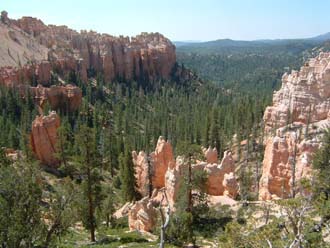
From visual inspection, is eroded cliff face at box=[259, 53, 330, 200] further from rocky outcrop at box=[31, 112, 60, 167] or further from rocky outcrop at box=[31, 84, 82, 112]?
rocky outcrop at box=[31, 84, 82, 112]

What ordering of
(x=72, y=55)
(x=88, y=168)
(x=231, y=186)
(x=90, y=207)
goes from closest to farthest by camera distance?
(x=88, y=168) < (x=90, y=207) < (x=231, y=186) < (x=72, y=55)

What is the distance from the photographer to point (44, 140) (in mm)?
66562

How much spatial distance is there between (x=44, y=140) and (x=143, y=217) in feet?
114

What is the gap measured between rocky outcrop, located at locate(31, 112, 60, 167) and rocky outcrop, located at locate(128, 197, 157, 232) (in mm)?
31222

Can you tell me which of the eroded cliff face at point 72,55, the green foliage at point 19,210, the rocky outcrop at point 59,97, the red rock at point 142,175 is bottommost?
the red rock at point 142,175

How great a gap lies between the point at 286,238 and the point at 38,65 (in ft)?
411

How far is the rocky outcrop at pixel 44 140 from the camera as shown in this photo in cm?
6619

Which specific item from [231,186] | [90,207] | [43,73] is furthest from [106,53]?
[90,207]

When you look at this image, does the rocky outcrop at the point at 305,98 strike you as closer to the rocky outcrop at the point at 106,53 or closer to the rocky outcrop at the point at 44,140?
the rocky outcrop at the point at 44,140

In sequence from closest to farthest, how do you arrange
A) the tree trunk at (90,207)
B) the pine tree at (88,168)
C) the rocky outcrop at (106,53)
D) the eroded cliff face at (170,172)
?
1. the pine tree at (88,168)
2. the tree trunk at (90,207)
3. the eroded cliff face at (170,172)
4. the rocky outcrop at (106,53)

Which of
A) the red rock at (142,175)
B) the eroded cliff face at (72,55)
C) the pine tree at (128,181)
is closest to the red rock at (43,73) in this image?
the eroded cliff face at (72,55)

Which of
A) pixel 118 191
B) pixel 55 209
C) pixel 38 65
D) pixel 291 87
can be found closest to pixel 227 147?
pixel 291 87

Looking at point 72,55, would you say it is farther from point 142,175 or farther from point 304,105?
point 142,175

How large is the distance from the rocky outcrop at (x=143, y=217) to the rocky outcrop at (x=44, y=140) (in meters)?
31.2
